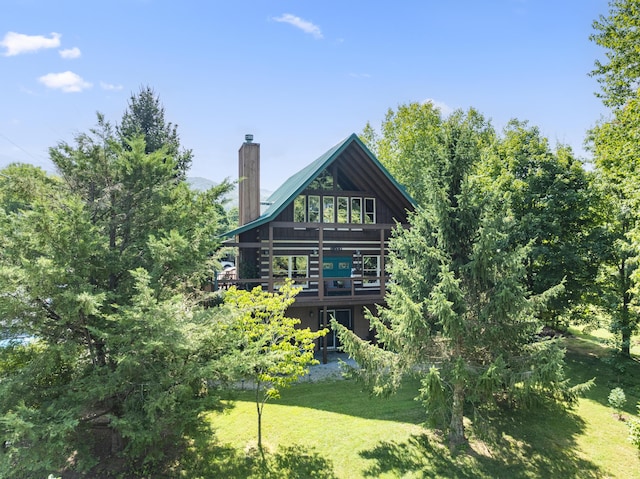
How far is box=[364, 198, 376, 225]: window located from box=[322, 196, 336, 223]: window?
1.87 meters

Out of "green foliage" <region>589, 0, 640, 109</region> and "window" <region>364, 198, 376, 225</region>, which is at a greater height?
"green foliage" <region>589, 0, 640, 109</region>

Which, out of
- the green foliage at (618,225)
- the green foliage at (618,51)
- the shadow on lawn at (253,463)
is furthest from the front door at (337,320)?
the green foliage at (618,51)

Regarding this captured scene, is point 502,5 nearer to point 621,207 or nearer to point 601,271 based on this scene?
point 621,207

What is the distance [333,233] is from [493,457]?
41.0 ft

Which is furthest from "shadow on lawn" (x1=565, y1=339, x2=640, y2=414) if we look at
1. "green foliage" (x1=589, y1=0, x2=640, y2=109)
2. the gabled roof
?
"green foliage" (x1=589, y1=0, x2=640, y2=109)

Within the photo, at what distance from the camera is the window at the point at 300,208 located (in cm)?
1905

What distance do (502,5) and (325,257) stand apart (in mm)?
13848

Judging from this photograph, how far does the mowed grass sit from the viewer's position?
9.29m

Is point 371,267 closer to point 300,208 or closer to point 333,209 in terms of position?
point 333,209

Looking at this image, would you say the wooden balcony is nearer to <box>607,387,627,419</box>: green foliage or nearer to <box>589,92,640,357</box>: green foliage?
<box>607,387,627,419</box>: green foliage

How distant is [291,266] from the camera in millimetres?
19312

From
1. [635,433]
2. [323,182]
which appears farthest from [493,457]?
[323,182]

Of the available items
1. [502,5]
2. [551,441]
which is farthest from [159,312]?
[502,5]

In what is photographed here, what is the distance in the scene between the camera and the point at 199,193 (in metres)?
10.4
